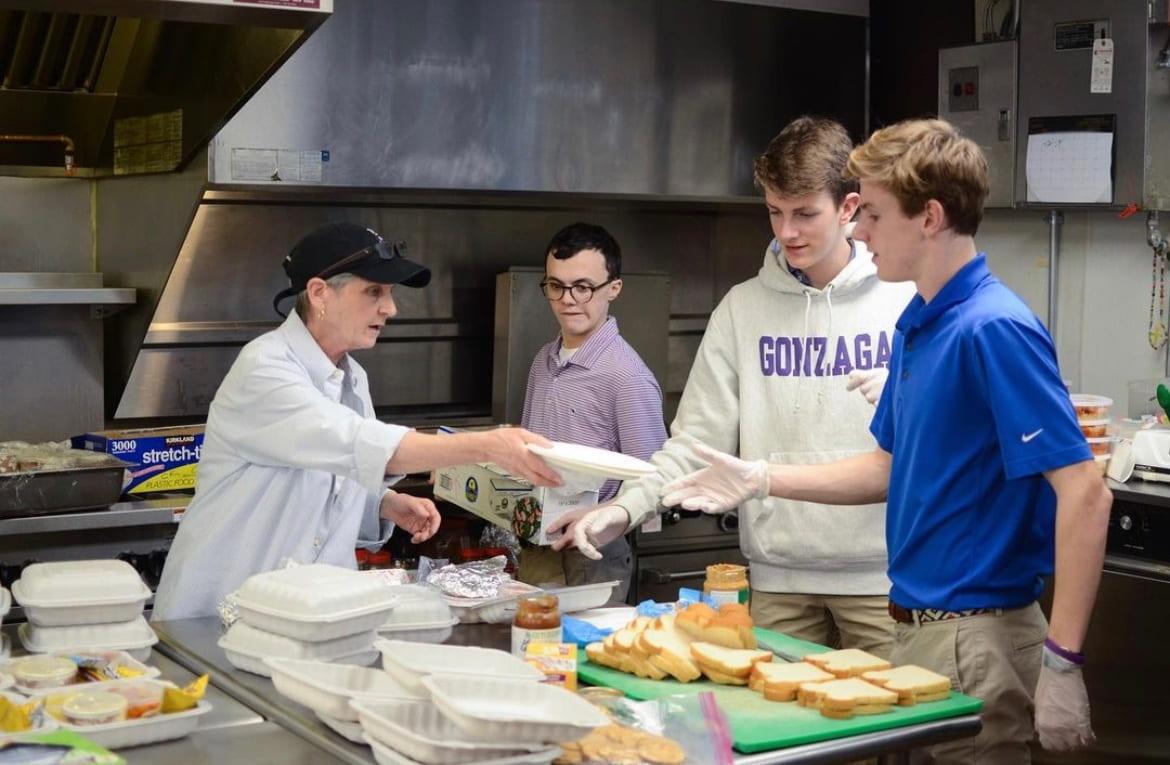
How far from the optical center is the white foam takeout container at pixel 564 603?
2.67 m

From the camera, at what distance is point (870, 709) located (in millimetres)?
2203

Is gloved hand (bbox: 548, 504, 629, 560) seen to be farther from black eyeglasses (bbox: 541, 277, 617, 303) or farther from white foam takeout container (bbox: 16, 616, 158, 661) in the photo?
black eyeglasses (bbox: 541, 277, 617, 303)

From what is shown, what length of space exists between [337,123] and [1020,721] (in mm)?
2761

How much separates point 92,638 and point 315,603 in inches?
16.5

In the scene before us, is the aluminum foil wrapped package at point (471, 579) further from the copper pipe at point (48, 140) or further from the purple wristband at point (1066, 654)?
the copper pipe at point (48, 140)

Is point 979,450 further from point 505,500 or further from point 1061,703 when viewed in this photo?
point 505,500

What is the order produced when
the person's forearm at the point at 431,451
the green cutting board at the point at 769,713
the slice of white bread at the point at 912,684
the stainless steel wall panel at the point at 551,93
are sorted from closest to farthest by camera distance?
the green cutting board at the point at 769,713
the slice of white bread at the point at 912,684
the person's forearm at the point at 431,451
the stainless steel wall panel at the point at 551,93

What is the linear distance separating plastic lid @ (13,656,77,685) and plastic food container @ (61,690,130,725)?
0.28 ft

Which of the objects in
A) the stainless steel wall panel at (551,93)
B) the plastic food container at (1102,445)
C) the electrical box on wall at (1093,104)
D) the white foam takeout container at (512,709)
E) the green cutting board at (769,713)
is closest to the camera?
the white foam takeout container at (512,709)

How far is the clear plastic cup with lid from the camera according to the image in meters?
2.11

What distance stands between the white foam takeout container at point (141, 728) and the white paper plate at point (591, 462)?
0.80m

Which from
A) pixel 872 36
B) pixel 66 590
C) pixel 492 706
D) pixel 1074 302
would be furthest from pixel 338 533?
pixel 872 36

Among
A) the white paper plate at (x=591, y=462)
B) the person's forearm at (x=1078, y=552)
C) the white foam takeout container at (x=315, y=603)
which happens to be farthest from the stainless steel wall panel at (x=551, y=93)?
the person's forearm at (x=1078, y=552)

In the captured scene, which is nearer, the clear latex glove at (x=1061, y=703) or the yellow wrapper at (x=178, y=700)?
the yellow wrapper at (x=178, y=700)
